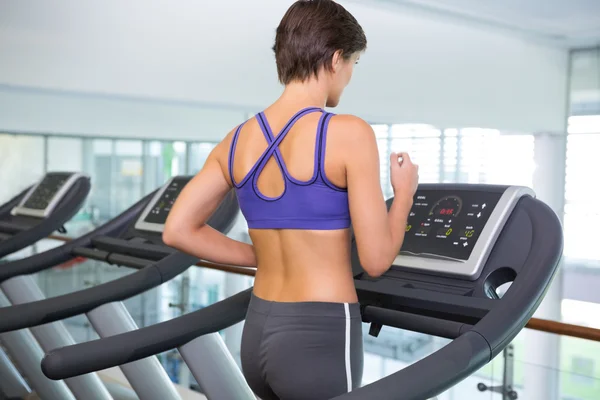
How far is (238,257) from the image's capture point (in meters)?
1.46

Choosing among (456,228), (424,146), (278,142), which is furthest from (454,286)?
(424,146)

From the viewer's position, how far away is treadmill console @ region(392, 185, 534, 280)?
4.72ft

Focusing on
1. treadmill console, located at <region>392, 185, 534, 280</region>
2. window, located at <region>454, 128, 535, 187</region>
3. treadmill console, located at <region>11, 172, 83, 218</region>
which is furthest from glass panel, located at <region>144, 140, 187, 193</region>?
treadmill console, located at <region>392, 185, 534, 280</region>

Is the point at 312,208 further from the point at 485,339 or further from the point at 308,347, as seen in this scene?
the point at 485,339

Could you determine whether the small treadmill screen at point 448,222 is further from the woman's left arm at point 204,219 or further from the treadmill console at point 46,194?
the treadmill console at point 46,194

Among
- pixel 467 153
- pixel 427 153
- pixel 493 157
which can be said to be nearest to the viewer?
pixel 493 157

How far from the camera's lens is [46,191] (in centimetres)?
294

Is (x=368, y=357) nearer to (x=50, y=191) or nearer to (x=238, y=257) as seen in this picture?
(x=238, y=257)

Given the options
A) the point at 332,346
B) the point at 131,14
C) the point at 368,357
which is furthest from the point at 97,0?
the point at 332,346

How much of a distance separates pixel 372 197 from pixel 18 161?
30.0 feet

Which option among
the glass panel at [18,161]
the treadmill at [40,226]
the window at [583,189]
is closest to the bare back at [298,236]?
the treadmill at [40,226]

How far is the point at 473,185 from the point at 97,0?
352 centimetres

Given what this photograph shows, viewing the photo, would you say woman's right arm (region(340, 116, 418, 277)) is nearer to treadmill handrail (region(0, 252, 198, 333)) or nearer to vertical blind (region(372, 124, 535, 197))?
treadmill handrail (region(0, 252, 198, 333))

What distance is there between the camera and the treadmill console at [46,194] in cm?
285
